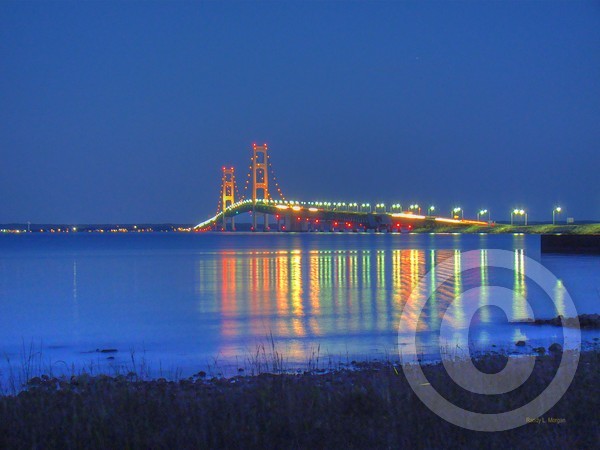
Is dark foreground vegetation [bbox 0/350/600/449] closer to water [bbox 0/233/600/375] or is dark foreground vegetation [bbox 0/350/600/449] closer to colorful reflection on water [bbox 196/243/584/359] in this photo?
water [bbox 0/233/600/375]

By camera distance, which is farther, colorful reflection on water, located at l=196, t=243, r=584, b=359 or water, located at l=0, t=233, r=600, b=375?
colorful reflection on water, located at l=196, t=243, r=584, b=359

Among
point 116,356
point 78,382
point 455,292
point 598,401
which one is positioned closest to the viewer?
point 598,401

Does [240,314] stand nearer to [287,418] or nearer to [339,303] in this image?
[339,303]

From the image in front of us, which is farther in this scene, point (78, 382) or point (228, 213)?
point (228, 213)

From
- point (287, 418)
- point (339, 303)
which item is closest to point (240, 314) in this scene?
point (339, 303)

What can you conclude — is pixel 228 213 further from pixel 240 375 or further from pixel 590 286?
pixel 240 375

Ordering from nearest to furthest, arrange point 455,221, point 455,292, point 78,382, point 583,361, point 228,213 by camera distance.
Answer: point 583,361 < point 78,382 < point 455,292 < point 228,213 < point 455,221

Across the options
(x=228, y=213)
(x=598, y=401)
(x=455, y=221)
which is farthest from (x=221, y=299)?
(x=455, y=221)

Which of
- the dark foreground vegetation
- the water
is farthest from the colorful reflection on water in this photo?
the dark foreground vegetation

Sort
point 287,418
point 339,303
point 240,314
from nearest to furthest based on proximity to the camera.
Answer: point 287,418
point 240,314
point 339,303
